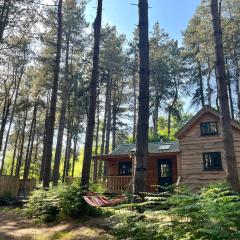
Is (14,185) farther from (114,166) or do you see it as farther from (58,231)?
(58,231)

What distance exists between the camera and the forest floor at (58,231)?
25.9 ft

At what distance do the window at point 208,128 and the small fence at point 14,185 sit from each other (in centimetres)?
1230

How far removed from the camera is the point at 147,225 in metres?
5.72

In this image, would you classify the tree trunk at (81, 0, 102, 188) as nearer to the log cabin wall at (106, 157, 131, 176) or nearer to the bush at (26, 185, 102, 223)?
the bush at (26, 185, 102, 223)

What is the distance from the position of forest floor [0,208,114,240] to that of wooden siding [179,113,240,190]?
9203 mm

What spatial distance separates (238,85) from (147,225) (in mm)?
23574

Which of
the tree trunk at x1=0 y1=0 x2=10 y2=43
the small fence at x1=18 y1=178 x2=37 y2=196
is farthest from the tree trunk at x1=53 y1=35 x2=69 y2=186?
the tree trunk at x1=0 y1=0 x2=10 y2=43

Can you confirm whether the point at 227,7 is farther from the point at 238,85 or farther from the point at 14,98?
the point at 14,98

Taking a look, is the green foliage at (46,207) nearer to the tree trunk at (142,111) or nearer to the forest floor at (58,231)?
the forest floor at (58,231)

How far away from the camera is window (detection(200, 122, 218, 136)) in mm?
17656

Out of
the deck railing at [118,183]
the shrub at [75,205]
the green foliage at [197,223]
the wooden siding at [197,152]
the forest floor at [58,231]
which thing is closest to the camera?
the green foliage at [197,223]

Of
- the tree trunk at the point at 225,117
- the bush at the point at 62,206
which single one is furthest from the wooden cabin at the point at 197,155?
the tree trunk at the point at 225,117

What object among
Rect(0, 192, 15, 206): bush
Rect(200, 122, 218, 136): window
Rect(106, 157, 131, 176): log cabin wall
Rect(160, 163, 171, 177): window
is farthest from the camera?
Rect(106, 157, 131, 176): log cabin wall

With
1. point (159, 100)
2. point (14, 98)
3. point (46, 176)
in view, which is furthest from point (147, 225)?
point (159, 100)
